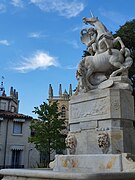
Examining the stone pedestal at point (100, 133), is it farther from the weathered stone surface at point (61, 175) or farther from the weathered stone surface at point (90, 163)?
the weathered stone surface at point (61, 175)

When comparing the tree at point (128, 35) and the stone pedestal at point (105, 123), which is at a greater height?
the tree at point (128, 35)

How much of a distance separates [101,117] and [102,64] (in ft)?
6.36

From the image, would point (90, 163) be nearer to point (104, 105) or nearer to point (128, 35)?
point (104, 105)

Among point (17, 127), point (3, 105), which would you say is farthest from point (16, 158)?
point (3, 105)

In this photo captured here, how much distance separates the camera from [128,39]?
75.4ft

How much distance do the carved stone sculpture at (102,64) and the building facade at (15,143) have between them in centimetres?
2427

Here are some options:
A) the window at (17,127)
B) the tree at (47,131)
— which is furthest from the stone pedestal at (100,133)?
the window at (17,127)

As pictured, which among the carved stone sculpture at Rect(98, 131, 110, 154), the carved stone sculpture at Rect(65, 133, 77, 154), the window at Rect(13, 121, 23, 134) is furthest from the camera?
the window at Rect(13, 121, 23, 134)

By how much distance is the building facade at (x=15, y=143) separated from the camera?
30.8 m

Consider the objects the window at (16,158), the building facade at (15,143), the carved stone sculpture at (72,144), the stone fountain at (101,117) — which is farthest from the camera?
the window at (16,158)

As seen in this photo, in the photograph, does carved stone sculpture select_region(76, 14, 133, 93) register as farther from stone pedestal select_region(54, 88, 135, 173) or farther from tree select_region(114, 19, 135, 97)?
tree select_region(114, 19, 135, 97)

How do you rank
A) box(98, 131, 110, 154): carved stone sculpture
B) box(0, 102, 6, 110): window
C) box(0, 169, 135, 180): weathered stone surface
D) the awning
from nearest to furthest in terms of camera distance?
1. box(0, 169, 135, 180): weathered stone surface
2. box(98, 131, 110, 154): carved stone sculpture
3. the awning
4. box(0, 102, 6, 110): window

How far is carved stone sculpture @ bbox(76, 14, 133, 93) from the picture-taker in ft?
25.5

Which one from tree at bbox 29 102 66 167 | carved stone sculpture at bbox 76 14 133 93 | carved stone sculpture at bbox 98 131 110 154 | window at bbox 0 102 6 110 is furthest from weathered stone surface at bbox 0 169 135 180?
window at bbox 0 102 6 110
